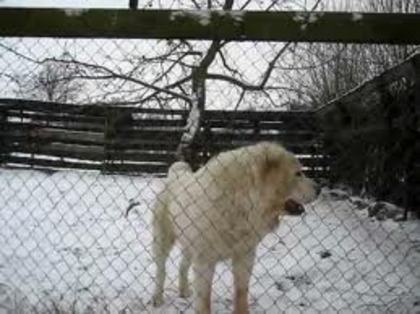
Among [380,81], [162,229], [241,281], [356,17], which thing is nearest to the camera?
[356,17]

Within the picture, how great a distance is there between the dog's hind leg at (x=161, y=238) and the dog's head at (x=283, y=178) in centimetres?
110

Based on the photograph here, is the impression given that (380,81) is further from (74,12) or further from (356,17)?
(74,12)

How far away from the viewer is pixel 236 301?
4.73 meters

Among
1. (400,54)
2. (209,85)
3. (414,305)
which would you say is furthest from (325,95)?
(414,305)

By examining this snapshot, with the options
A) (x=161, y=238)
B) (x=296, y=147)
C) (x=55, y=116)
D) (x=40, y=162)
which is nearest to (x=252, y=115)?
(x=296, y=147)

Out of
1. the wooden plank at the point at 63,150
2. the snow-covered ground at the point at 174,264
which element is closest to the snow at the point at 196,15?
the snow-covered ground at the point at 174,264

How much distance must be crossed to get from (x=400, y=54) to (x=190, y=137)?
3886mm

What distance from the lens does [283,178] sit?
4.47 m

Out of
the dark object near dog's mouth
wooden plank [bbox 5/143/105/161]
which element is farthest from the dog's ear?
wooden plank [bbox 5/143/105/161]

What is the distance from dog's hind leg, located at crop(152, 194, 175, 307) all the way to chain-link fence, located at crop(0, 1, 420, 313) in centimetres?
2

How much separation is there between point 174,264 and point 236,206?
7.51 feet

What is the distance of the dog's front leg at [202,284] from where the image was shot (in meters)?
4.48

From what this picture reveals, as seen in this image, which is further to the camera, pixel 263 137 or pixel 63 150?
pixel 63 150

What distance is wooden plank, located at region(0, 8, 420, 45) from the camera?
307cm
